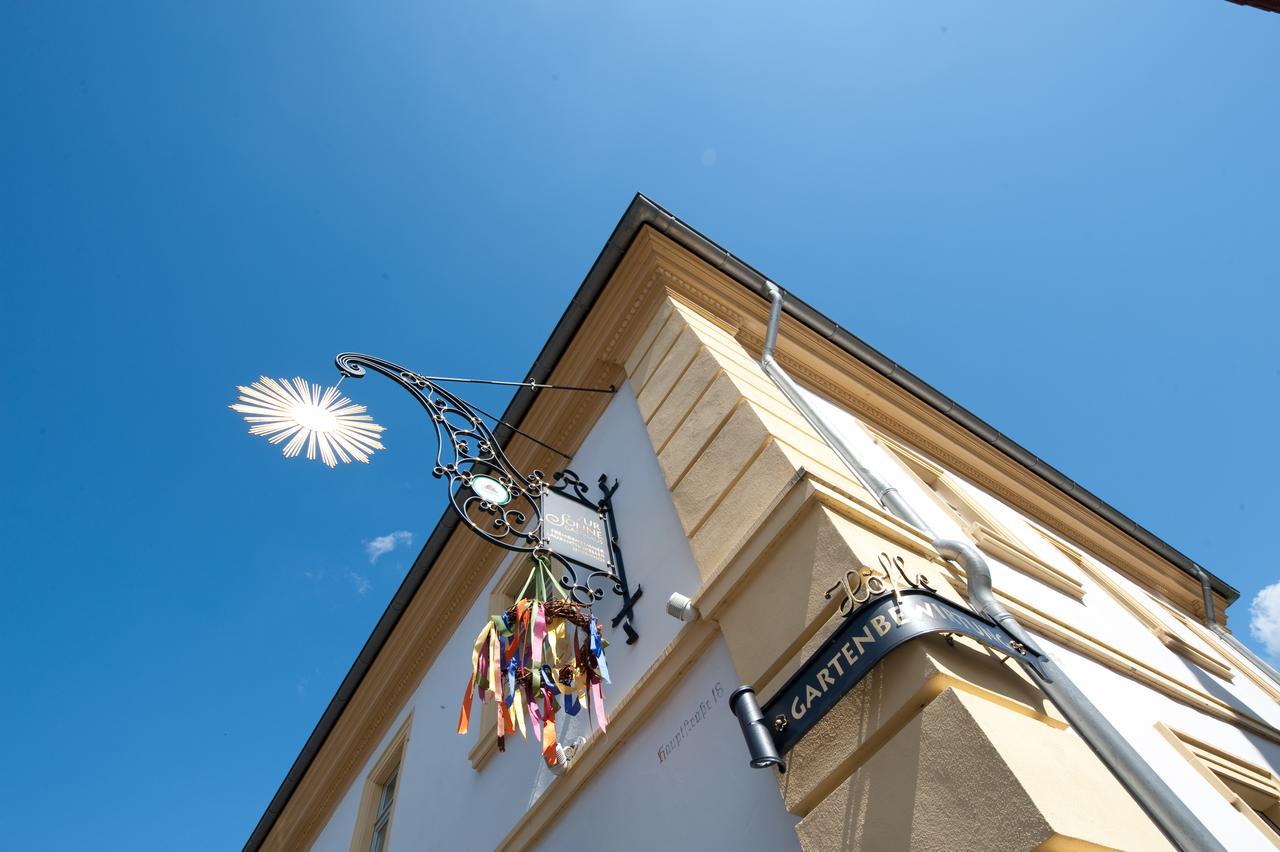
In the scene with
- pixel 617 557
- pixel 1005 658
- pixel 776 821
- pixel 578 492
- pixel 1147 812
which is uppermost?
pixel 578 492

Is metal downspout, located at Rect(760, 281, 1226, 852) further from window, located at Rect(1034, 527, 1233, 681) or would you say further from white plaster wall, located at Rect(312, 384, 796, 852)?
window, located at Rect(1034, 527, 1233, 681)

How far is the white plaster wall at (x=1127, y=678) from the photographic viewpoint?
155 inches

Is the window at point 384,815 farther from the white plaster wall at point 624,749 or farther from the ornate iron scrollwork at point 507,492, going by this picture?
the ornate iron scrollwork at point 507,492

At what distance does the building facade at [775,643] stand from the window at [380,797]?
0.04 metres

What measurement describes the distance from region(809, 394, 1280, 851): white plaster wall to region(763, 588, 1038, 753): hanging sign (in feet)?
6.08

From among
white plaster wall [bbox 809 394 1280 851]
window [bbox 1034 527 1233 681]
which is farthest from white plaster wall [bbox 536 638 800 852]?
window [bbox 1034 527 1233 681]

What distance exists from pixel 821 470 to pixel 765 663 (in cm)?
110

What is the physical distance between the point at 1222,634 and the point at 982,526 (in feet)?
18.6

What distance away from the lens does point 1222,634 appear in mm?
9531

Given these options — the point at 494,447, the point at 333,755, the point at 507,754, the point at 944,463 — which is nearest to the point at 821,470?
the point at 494,447

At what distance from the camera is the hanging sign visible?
2.67 m

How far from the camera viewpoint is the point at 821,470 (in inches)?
152

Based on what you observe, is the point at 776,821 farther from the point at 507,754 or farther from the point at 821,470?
the point at 507,754

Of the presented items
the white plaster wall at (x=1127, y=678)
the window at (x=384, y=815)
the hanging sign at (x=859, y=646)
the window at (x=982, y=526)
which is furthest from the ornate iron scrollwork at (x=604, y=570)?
the window at (x=384, y=815)
